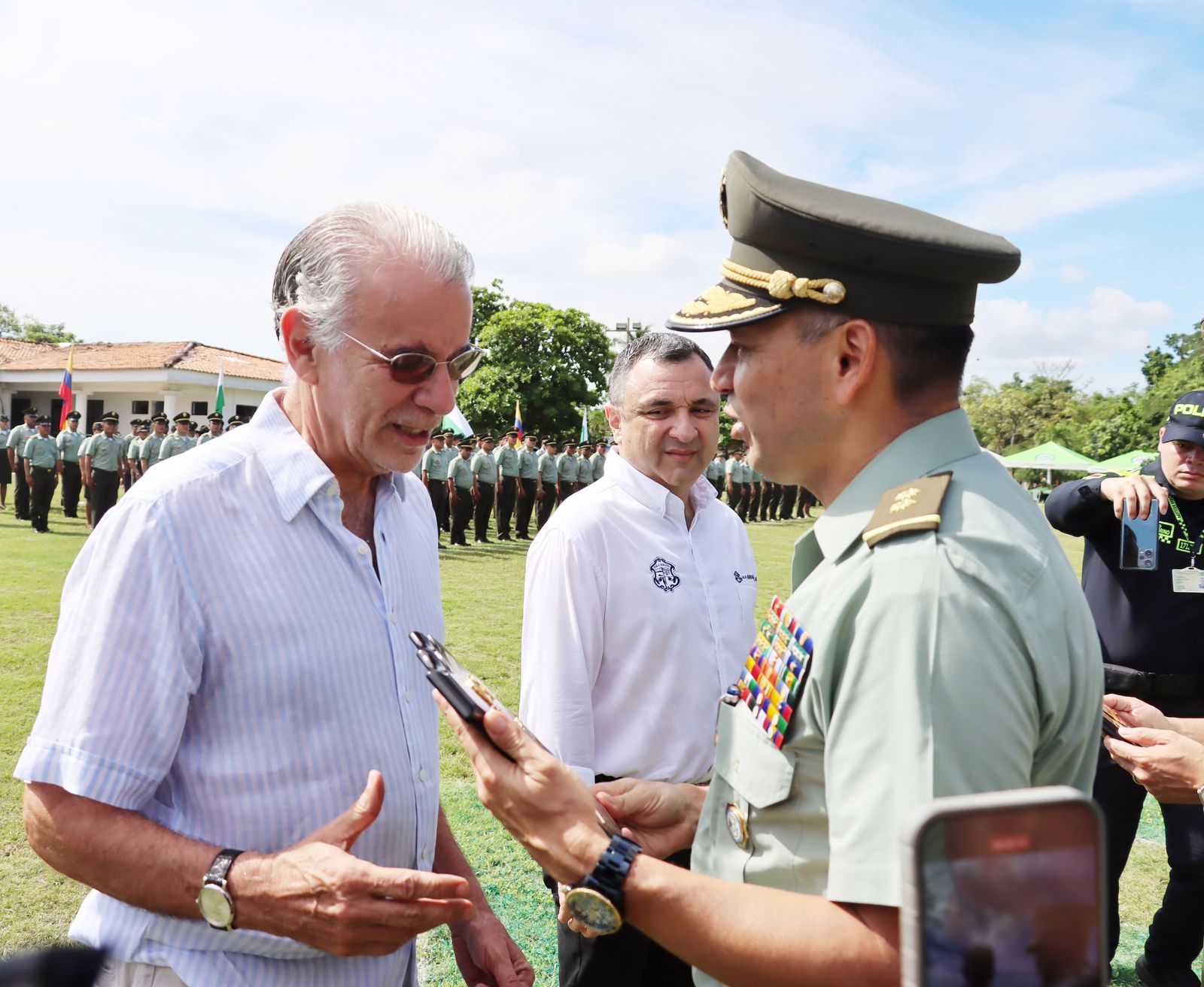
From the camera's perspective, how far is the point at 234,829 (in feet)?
5.69

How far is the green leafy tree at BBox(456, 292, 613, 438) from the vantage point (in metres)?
39.9

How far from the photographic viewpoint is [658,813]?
86.7 inches

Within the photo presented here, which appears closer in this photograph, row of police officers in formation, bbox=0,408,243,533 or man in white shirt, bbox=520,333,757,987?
man in white shirt, bbox=520,333,757,987

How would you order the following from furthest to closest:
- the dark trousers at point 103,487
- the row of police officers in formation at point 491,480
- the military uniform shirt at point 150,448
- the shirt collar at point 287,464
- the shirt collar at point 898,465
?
the row of police officers in formation at point 491,480 → the military uniform shirt at point 150,448 → the dark trousers at point 103,487 → the shirt collar at point 287,464 → the shirt collar at point 898,465

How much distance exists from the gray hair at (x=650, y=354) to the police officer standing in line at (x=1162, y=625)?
1.83m

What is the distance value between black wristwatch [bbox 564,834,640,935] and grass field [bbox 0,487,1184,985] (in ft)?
2.33

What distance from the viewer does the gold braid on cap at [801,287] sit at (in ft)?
5.17

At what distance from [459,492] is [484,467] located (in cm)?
121

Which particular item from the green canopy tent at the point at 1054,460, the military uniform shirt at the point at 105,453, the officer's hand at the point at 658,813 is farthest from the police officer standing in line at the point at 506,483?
the green canopy tent at the point at 1054,460

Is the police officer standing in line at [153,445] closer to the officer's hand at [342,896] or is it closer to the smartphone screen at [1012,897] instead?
the officer's hand at [342,896]

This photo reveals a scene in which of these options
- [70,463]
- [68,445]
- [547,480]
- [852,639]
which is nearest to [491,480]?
[547,480]

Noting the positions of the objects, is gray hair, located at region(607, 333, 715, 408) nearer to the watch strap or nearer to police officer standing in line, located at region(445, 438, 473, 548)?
the watch strap

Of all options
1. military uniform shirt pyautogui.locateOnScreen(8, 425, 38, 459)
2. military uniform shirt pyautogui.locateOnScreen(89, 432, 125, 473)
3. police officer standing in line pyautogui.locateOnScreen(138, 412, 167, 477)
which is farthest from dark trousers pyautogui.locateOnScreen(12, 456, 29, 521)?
military uniform shirt pyautogui.locateOnScreen(89, 432, 125, 473)

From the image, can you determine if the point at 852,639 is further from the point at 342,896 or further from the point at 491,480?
the point at 491,480
